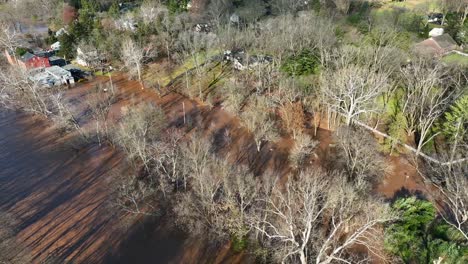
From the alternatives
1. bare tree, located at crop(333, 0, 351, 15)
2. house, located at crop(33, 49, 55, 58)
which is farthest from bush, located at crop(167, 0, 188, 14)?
bare tree, located at crop(333, 0, 351, 15)

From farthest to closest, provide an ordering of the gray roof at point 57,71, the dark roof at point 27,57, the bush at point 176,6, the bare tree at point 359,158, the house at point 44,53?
the bush at point 176,6, the house at point 44,53, the dark roof at point 27,57, the gray roof at point 57,71, the bare tree at point 359,158

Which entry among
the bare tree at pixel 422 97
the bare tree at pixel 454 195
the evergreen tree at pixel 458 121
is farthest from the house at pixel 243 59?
the bare tree at pixel 454 195

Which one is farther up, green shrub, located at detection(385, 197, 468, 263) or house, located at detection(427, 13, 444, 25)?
house, located at detection(427, 13, 444, 25)

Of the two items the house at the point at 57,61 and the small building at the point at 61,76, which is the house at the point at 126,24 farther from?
the small building at the point at 61,76

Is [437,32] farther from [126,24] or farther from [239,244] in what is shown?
[126,24]

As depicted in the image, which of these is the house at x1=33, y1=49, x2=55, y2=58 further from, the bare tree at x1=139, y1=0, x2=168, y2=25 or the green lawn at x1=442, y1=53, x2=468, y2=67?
the green lawn at x1=442, y1=53, x2=468, y2=67

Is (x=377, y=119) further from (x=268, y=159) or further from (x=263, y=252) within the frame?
(x=263, y=252)

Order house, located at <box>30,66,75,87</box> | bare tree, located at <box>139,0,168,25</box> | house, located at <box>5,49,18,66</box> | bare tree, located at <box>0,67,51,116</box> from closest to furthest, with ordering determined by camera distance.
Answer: bare tree, located at <box>0,67,51,116</box>, house, located at <box>30,66,75,87</box>, house, located at <box>5,49,18,66</box>, bare tree, located at <box>139,0,168,25</box>
